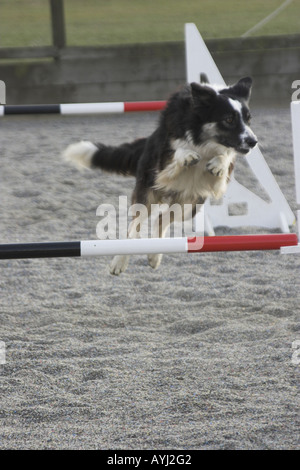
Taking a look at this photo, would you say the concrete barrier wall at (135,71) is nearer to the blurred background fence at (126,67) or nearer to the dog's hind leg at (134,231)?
the blurred background fence at (126,67)

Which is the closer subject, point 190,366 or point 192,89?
point 190,366

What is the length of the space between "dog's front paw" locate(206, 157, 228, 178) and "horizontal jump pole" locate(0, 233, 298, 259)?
0.93 m

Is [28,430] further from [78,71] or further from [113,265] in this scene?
[78,71]

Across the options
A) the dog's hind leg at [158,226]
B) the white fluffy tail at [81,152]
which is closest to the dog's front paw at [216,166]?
the dog's hind leg at [158,226]

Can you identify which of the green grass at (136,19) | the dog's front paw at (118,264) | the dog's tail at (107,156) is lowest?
the dog's front paw at (118,264)

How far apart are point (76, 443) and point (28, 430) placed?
0.20 meters

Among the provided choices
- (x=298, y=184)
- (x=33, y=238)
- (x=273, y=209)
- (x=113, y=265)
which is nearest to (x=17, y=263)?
(x=33, y=238)

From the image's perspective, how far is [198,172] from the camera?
335 centimetres

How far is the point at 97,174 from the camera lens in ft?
19.8

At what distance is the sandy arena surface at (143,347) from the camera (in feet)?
7.71

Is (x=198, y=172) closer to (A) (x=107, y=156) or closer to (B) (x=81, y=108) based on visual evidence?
(A) (x=107, y=156)

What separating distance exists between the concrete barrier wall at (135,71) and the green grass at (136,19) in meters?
1.12

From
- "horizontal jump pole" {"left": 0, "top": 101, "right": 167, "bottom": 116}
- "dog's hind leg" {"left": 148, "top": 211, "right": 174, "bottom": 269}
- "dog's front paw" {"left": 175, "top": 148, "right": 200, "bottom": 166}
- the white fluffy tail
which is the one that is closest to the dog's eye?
"dog's front paw" {"left": 175, "top": 148, "right": 200, "bottom": 166}

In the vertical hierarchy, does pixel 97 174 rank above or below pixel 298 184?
below
